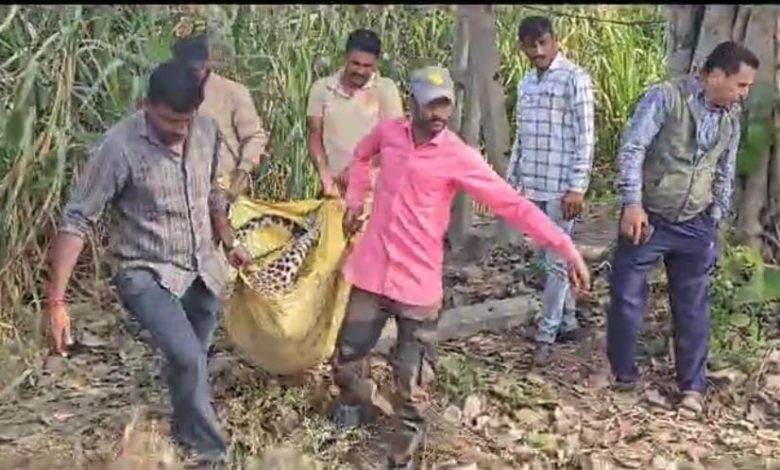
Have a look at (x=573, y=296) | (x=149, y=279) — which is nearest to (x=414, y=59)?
(x=573, y=296)

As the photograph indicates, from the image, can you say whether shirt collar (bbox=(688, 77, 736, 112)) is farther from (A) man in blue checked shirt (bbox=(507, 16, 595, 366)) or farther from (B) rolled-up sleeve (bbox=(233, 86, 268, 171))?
(B) rolled-up sleeve (bbox=(233, 86, 268, 171))

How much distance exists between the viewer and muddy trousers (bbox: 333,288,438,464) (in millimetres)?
5027

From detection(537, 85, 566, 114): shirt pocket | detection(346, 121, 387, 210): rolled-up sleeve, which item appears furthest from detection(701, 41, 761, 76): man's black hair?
detection(346, 121, 387, 210): rolled-up sleeve

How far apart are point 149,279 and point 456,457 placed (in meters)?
1.32

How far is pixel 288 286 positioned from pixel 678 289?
5.30 ft

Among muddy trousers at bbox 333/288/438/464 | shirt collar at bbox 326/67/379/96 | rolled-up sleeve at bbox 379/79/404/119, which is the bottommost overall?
muddy trousers at bbox 333/288/438/464

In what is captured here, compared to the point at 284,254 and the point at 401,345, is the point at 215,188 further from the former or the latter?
the point at 401,345

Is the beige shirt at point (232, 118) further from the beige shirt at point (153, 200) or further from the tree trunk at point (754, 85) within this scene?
the tree trunk at point (754, 85)

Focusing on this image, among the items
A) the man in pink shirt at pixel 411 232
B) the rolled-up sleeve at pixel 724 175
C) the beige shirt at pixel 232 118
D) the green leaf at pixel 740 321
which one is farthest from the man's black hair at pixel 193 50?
the green leaf at pixel 740 321

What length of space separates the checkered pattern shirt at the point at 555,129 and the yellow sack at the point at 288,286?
1.13 meters

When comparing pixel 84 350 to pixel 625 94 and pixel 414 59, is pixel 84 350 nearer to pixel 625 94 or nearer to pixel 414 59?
pixel 414 59

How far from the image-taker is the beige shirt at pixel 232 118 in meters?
5.90

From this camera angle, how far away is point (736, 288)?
647 centimetres

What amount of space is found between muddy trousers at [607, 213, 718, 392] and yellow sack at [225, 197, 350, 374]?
116 cm
